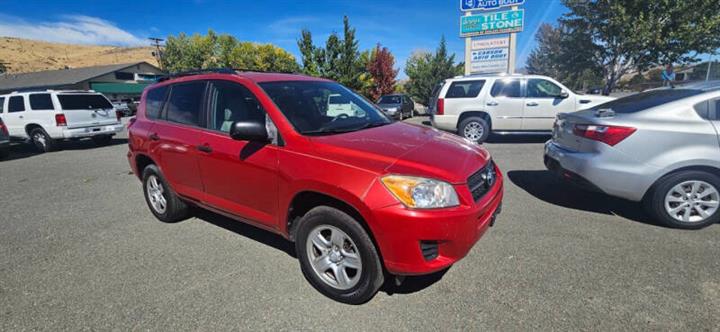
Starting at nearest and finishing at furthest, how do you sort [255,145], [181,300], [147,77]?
[181,300] < [255,145] < [147,77]

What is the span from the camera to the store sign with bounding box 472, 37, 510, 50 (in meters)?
15.3

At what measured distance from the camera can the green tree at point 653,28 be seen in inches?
651

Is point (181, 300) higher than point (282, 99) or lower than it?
lower

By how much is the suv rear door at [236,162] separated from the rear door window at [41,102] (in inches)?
371

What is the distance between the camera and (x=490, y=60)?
1578cm

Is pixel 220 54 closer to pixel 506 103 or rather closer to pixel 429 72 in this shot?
pixel 429 72

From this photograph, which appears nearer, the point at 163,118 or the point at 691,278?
the point at 691,278

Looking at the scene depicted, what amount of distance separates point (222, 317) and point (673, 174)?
176 inches

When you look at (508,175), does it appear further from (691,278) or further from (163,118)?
(163,118)

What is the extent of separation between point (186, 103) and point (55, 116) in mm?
8674

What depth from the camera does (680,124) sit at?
3.37 metres

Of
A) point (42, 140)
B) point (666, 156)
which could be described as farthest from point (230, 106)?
point (42, 140)

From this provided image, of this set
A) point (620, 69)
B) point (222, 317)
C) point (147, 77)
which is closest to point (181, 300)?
point (222, 317)

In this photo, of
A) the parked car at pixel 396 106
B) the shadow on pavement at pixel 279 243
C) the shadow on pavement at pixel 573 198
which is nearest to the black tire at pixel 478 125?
the shadow on pavement at pixel 573 198
